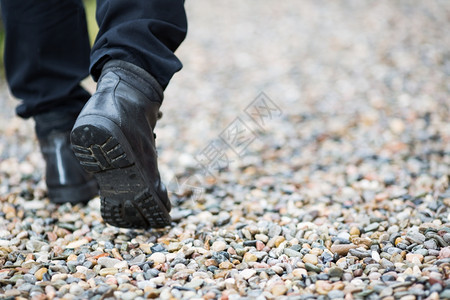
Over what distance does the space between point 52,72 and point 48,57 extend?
0.05 m

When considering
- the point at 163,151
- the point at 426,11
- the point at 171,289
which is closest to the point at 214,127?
the point at 163,151

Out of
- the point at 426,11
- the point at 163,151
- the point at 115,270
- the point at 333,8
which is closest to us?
the point at 115,270

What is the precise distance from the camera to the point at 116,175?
1278 mm

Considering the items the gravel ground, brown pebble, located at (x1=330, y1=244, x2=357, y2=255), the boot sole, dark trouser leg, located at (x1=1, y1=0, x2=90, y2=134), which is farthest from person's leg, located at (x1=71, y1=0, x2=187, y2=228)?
brown pebble, located at (x1=330, y1=244, x2=357, y2=255)

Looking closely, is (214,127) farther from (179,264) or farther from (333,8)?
(333,8)

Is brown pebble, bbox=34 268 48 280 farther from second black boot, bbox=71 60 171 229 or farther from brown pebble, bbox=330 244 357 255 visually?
brown pebble, bbox=330 244 357 255

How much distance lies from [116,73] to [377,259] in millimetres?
787

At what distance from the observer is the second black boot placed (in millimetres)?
1198

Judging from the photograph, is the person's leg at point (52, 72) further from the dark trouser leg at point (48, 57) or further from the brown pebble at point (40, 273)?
the brown pebble at point (40, 273)

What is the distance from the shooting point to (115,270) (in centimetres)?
124

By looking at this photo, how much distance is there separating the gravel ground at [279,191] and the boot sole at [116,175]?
81 mm

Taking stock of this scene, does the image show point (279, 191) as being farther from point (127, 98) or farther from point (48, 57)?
point (48, 57)

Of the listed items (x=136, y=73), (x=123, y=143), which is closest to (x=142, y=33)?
(x=136, y=73)

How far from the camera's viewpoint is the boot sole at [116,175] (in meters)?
1.19
